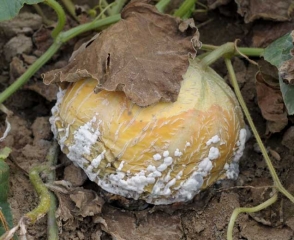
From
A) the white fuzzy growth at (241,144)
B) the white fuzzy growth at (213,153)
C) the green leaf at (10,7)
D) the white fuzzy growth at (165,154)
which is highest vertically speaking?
the green leaf at (10,7)

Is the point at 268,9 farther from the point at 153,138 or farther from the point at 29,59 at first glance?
the point at 29,59

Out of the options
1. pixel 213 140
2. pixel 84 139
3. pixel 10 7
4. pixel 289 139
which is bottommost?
pixel 289 139

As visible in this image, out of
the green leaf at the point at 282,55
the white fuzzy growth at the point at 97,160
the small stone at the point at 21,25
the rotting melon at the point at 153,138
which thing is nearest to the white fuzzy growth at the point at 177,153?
the rotting melon at the point at 153,138

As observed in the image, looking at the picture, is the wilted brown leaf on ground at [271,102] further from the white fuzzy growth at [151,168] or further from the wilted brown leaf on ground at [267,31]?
the white fuzzy growth at [151,168]

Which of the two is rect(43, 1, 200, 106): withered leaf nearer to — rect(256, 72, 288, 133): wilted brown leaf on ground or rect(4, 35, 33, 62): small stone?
rect(256, 72, 288, 133): wilted brown leaf on ground

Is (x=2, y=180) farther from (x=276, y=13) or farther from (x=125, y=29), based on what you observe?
(x=276, y=13)

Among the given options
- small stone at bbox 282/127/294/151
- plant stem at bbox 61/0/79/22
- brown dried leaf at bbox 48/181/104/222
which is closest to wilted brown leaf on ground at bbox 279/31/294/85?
small stone at bbox 282/127/294/151

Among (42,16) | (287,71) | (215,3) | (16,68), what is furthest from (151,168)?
(42,16)
